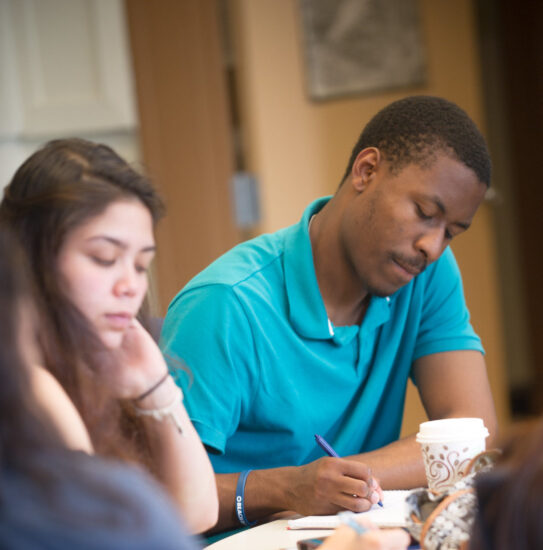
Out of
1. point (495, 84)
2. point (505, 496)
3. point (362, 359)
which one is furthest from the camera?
point (495, 84)

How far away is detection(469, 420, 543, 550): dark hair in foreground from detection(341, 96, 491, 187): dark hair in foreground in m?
0.85

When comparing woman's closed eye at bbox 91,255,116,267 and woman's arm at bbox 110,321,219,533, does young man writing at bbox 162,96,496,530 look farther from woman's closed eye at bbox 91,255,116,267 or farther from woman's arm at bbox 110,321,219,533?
woman's closed eye at bbox 91,255,116,267

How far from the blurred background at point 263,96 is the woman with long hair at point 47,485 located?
63.0 inches

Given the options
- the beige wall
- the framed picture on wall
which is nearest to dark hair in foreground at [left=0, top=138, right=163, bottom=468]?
the beige wall

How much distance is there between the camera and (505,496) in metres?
0.58

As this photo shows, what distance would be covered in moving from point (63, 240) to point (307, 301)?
0.60 metres

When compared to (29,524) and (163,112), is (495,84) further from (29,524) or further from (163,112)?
(29,524)

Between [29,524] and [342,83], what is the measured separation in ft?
8.92

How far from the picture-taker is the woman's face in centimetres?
95

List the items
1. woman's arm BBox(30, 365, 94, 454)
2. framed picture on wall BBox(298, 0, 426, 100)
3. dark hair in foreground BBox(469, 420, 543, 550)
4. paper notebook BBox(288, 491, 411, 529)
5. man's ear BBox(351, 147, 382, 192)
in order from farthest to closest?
framed picture on wall BBox(298, 0, 426, 100) < man's ear BBox(351, 147, 382, 192) < paper notebook BBox(288, 491, 411, 529) < woman's arm BBox(30, 365, 94, 454) < dark hair in foreground BBox(469, 420, 543, 550)

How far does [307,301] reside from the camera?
57.9 inches

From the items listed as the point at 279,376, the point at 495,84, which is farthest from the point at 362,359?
the point at 495,84

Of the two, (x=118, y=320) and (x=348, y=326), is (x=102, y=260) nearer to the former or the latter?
(x=118, y=320)

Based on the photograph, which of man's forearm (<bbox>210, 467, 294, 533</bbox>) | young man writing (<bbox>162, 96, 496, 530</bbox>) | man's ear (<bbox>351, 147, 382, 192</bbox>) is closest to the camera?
man's forearm (<bbox>210, 467, 294, 533</bbox>)
